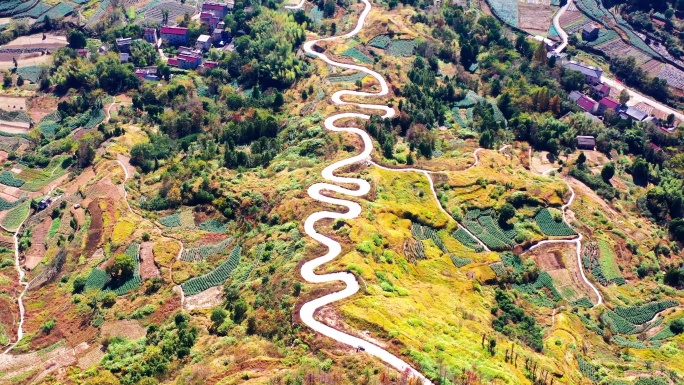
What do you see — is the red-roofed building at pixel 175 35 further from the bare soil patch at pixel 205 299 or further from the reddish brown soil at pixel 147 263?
the bare soil patch at pixel 205 299

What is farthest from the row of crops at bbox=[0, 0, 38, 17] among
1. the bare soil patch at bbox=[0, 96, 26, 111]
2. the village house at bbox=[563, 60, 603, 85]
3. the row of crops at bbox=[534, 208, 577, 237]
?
the row of crops at bbox=[534, 208, 577, 237]

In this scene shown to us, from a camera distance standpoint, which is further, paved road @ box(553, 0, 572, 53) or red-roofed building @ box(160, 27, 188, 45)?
paved road @ box(553, 0, 572, 53)

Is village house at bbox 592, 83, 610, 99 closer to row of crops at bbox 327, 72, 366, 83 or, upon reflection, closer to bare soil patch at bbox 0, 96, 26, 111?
row of crops at bbox 327, 72, 366, 83

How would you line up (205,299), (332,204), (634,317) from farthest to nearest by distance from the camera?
(332,204)
(634,317)
(205,299)

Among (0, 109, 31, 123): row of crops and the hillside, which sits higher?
the hillside

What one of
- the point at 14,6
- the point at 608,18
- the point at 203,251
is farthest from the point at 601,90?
the point at 14,6

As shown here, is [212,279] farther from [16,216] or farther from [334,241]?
[16,216]

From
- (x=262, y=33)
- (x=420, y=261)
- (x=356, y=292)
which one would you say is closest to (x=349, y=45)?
(x=262, y=33)
